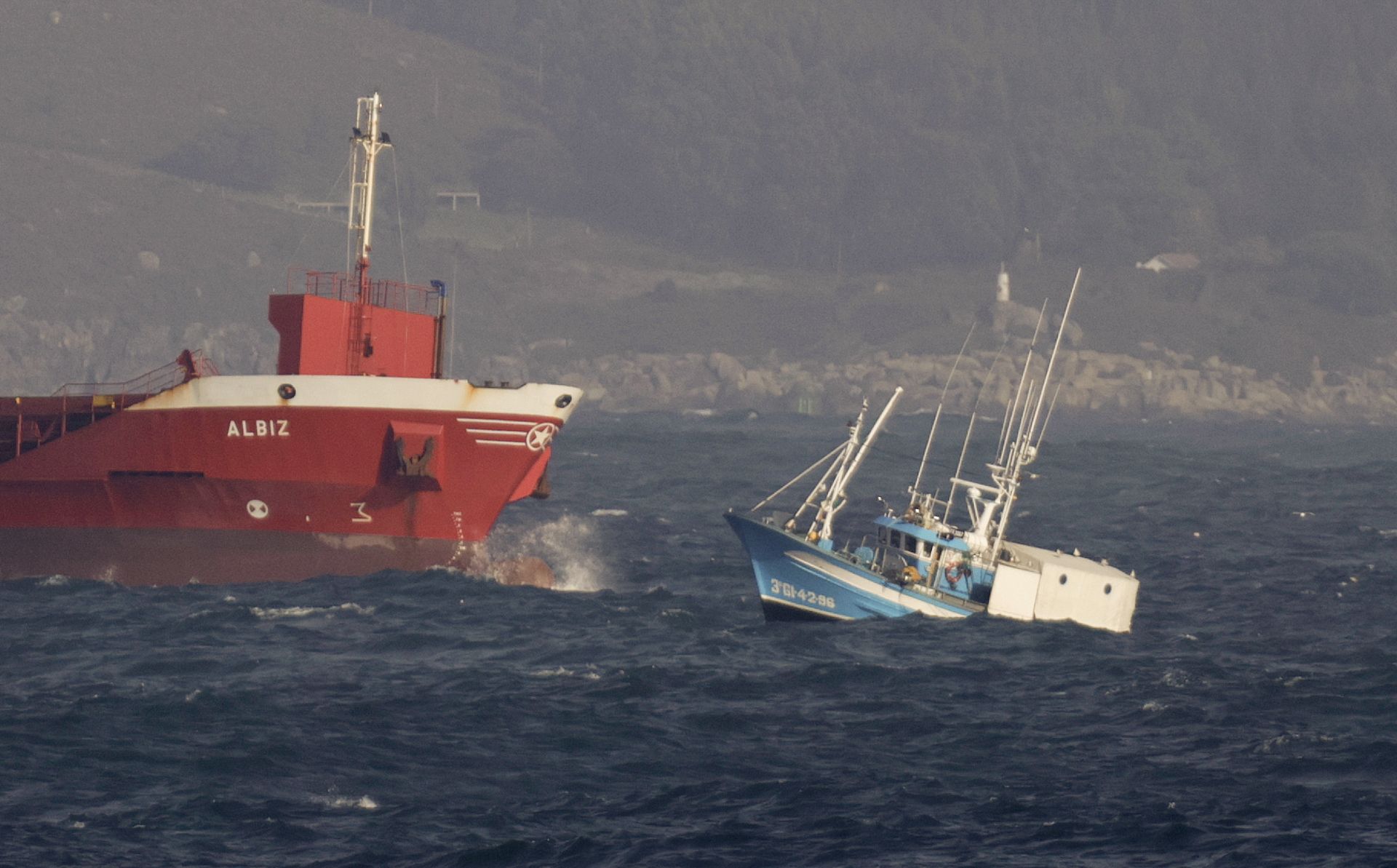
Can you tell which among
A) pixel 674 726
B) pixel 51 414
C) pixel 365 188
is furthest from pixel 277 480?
pixel 674 726

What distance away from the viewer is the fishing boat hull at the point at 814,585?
43906 mm

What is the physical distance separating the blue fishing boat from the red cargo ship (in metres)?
7.74

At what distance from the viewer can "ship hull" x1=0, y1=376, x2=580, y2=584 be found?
4656cm

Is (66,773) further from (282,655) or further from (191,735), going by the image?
(282,655)

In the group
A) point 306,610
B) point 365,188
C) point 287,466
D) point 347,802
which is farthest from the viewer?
point 365,188

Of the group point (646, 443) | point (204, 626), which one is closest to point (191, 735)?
point (204, 626)

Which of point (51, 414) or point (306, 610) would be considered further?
point (51, 414)

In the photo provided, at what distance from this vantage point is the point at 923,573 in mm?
46094

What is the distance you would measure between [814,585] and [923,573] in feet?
11.9

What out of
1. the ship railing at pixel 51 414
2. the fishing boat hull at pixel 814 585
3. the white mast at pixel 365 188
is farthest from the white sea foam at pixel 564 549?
the ship railing at pixel 51 414

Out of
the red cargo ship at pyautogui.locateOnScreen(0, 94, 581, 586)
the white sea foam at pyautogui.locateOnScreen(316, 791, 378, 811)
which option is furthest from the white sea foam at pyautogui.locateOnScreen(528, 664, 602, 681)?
the red cargo ship at pyautogui.locateOnScreen(0, 94, 581, 586)

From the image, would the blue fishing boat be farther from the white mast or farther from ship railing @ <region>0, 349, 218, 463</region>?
ship railing @ <region>0, 349, 218, 463</region>

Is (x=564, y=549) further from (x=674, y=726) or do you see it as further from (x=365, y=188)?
(x=674, y=726)

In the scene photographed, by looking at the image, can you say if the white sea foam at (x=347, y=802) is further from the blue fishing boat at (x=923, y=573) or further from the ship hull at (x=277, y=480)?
the ship hull at (x=277, y=480)
